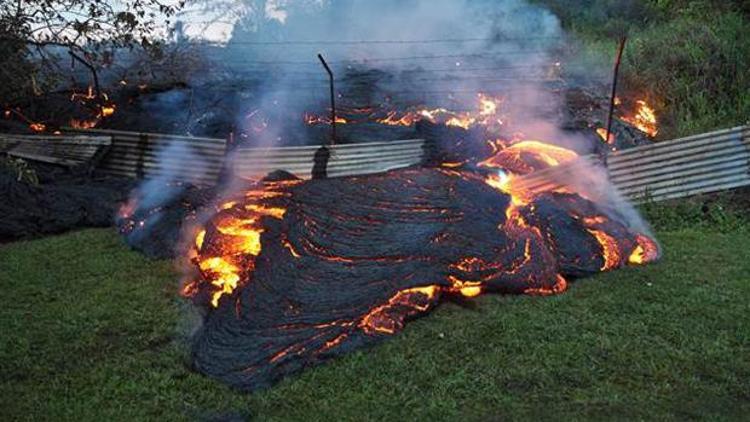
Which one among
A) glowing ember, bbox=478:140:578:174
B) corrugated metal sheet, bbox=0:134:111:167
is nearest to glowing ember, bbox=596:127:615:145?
glowing ember, bbox=478:140:578:174

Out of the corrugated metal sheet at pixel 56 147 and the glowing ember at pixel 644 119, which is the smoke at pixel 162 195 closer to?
the corrugated metal sheet at pixel 56 147

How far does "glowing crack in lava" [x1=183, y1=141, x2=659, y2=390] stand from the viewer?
559 cm

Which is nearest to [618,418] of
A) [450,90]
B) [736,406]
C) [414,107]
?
[736,406]

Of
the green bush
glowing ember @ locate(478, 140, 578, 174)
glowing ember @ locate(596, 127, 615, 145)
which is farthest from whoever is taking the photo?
the green bush

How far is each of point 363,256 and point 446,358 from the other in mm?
1711

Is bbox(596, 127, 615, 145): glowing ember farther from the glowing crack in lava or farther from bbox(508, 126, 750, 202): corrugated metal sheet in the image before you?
the glowing crack in lava

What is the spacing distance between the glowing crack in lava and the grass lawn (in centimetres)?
22

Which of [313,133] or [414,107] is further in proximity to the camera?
[414,107]

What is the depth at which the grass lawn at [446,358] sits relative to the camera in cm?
465

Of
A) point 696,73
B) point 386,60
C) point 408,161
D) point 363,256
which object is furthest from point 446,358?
point 386,60

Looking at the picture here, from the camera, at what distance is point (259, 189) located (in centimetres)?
852

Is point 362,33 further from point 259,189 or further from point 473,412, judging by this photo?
point 473,412

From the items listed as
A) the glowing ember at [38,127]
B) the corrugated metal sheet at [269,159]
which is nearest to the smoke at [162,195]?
the corrugated metal sheet at [269,159]

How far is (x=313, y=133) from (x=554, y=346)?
21.9 ft
